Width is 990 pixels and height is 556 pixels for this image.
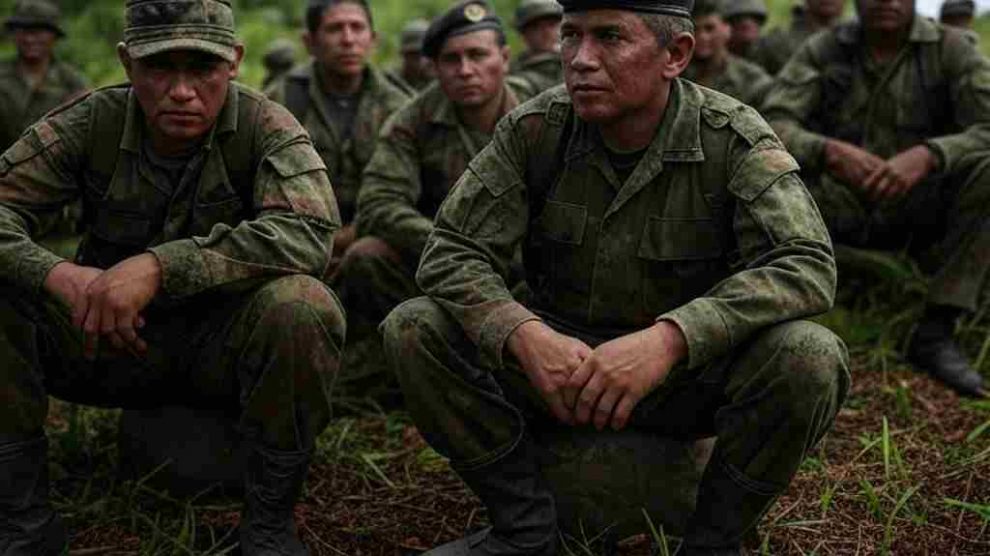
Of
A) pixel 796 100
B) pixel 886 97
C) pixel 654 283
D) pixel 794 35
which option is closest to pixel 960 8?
pixel 794 35

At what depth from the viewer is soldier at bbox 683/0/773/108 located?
275 inches

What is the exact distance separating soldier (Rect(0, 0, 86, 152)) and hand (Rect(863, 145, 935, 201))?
6.25m

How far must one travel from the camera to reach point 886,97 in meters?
5.18

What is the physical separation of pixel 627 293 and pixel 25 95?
6.77 metres

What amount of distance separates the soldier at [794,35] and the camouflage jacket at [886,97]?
3579 mm

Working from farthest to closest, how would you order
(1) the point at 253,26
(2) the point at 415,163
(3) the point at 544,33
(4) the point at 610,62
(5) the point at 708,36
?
(1) the point at 253,26 < (3) the point at 544,33 < (5) the point at 708,36 < (2) the point at 415,163 < (4) the point at 610,62

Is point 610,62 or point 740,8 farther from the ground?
point 610,62

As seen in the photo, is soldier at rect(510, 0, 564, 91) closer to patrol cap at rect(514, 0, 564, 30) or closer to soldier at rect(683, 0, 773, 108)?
patrol cap at rect(514, 0, 564, 30)

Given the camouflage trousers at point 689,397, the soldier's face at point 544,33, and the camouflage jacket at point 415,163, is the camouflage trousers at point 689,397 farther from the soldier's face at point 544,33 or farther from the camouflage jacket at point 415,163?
the soldier's face at point 544,33

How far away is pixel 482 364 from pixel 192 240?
0.90m

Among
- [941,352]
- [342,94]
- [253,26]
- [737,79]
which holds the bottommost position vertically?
[253,26]

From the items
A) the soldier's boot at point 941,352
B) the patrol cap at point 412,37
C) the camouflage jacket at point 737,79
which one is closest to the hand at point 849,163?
the soldier's boot at point 941,352

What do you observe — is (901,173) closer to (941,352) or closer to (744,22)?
(941,352)

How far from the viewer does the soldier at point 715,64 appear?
6.98m
